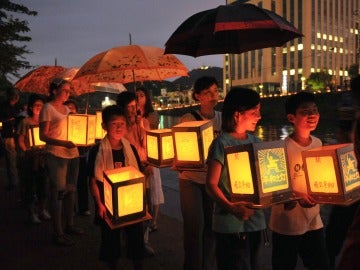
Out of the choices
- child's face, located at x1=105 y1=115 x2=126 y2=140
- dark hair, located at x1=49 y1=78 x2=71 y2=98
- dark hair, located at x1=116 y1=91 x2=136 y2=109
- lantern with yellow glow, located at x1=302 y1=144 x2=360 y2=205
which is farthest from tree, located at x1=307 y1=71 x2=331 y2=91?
lantern with yellow glow, located at x1=302 y1=144 x2=360 y2=205

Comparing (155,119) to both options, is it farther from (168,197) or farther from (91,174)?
(168,197)

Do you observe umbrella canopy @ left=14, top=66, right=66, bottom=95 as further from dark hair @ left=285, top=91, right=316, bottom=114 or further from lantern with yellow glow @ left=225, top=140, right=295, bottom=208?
lantern with yellow glow @ left=225, top=140, right=295, bottom=208

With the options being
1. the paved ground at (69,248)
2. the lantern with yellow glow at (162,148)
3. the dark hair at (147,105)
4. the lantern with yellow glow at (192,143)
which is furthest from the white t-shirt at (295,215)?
the dark hair at (147,105)

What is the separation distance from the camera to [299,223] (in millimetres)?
3152

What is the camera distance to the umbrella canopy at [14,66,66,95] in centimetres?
804

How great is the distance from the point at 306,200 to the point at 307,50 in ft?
322

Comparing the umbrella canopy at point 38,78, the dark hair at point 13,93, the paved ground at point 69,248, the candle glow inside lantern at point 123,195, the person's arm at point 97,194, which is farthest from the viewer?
the dark hair at point 13,93

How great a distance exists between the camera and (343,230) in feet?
13.2

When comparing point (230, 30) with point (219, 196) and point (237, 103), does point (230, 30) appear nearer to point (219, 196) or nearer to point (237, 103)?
point (237, 103)

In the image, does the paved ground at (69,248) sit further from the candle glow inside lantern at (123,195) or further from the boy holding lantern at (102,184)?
the candle glow inside lantern at (123,195)

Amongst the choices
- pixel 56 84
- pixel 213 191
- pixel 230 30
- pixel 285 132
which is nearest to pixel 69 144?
pixel 56 84

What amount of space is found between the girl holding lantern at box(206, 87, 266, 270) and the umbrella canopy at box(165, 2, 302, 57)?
3.66ft

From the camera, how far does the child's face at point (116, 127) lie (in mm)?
3811

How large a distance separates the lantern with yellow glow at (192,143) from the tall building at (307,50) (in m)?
86.7
